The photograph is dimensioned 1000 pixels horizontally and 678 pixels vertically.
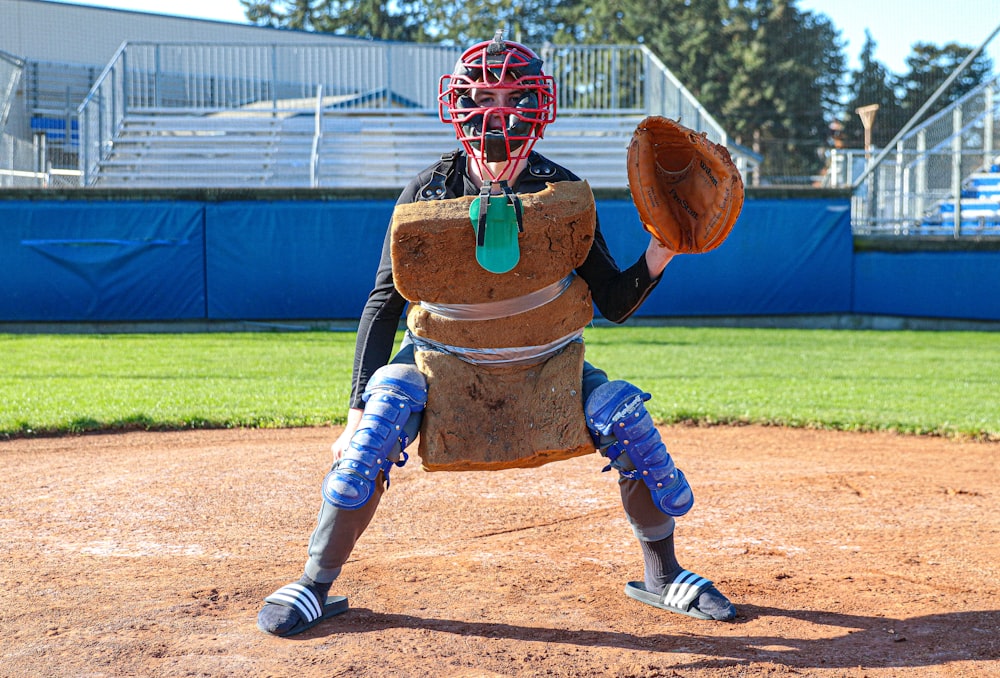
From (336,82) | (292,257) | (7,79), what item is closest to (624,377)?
(292,257)

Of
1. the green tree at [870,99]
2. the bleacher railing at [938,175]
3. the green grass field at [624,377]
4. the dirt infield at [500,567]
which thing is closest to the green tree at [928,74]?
the green tree at [870,99]

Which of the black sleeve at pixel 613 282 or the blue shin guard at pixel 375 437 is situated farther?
the black sleeve at pixel 613 282

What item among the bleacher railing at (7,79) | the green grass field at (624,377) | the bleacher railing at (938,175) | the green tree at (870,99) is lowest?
the green grass field at (624,377)

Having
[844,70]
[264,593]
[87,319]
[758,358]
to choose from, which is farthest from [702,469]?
[844,70]

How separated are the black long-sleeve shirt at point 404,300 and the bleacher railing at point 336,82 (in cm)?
1523

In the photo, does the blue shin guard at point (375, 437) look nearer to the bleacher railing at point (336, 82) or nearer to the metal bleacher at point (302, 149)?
the metal bleacher at point (302, 149)

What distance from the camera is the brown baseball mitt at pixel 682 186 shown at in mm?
2953

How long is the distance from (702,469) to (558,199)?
2.87 m

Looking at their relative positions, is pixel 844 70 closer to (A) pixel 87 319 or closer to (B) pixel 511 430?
(A) pixel 87 319

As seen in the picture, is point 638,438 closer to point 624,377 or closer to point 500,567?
point 500,567

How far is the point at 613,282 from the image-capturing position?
324 cm

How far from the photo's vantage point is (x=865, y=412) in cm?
739

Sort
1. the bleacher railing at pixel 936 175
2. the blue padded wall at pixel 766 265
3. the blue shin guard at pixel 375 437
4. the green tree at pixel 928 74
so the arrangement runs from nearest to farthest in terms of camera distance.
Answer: the blue shin guard at pixel 375 437, the blue padded wall at pixel 766 265, the bleacher railing at pixel 936 175, the green tree at pixel 928 74

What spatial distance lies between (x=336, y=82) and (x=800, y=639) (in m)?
19.6
